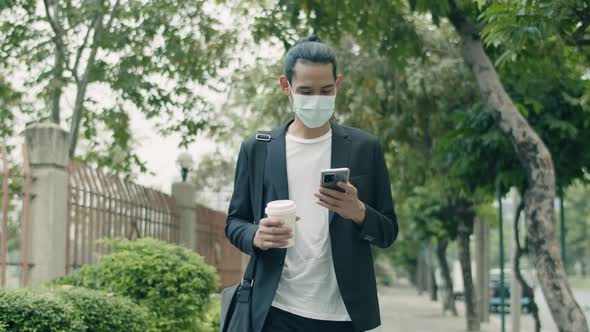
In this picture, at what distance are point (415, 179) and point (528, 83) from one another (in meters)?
8.27

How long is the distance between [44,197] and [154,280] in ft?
4.74

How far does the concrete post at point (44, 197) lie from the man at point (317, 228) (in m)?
5.91

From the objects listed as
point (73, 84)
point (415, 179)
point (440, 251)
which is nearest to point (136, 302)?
point (73, 84)

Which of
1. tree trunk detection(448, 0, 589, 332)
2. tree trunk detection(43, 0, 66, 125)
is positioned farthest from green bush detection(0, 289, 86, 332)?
tree trunk detection(43, 0, 66, 125)

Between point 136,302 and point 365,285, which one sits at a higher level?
point 365,285

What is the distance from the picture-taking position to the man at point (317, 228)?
3211mm

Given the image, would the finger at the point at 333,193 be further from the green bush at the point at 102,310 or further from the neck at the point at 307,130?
the green bush at the point at 102,310

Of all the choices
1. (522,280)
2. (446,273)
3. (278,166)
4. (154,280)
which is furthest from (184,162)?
(446,273)

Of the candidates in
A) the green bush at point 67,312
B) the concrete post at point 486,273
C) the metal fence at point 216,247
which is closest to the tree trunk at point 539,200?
the green bush at point 67,312

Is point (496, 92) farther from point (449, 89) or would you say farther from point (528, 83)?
point (449, 89)

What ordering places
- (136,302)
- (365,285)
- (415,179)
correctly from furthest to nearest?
(415,179)
(136,302)
(365,285)

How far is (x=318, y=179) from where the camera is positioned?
3359mm

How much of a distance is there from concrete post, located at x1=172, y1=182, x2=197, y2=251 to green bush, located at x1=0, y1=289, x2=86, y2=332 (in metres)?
7.51

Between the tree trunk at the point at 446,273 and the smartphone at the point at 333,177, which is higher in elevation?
the smartphone at the point at 333,177
